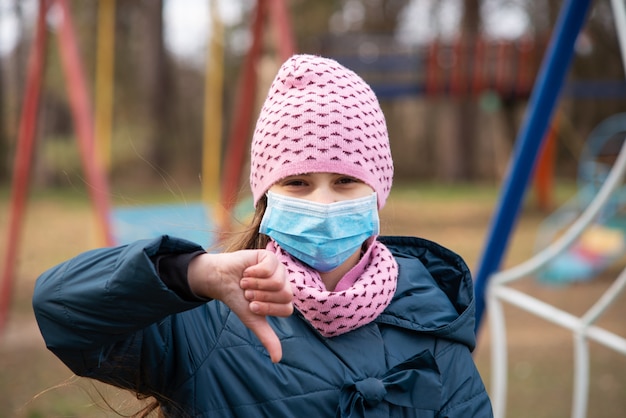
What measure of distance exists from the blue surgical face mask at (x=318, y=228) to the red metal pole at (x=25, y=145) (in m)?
4.18

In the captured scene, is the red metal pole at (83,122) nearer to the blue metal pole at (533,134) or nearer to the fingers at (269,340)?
the blue metal pole at (533,134)

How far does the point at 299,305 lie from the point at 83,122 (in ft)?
11.4

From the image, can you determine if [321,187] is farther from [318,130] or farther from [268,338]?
[268,338]

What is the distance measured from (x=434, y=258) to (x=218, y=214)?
3.80 meters

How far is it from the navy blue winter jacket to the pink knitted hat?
0.28 metres

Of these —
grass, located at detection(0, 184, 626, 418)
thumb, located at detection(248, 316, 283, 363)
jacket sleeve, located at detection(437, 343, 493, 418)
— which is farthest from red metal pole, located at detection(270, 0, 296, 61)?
thumb, located at detection(248, 316, 283, 363)

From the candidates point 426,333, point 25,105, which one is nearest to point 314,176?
point 426,333

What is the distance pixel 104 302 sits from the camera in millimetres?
1234

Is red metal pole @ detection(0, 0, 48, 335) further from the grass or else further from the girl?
the girl

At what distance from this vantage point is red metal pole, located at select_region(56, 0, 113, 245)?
443 centimetres

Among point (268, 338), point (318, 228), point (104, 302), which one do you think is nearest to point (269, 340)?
point (268, 338)

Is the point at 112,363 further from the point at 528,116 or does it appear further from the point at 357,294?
the point at 528,116

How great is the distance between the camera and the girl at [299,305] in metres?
1.25

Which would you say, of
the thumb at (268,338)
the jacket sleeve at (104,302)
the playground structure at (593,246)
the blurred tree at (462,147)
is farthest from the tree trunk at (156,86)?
the thumb at (268,338)
